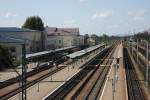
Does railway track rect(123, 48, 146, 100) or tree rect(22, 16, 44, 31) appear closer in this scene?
railway track rect(123, 48, 146, 100)

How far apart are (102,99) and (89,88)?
722 centimetres

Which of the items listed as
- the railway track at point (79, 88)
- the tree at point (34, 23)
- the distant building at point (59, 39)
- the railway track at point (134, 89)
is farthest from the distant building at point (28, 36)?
the railway track at point (134, 89)

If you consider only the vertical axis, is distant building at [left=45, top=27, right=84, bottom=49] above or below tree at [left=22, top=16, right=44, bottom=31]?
below

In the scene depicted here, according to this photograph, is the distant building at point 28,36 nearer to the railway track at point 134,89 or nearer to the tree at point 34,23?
the tree at point 34,23

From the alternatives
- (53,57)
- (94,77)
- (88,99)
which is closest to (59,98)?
(88,99)

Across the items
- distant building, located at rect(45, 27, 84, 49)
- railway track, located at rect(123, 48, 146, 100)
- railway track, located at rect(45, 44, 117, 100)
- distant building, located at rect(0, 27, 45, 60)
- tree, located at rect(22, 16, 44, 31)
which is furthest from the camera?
distant building, located at rect(45, 27, 84, 49)

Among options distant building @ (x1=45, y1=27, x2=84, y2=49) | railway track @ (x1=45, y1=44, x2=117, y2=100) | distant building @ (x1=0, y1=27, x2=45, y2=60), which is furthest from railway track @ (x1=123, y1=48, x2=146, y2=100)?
distant building @ (x1=45, y1=27, x2=84, y2=49)

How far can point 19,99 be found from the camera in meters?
27.5

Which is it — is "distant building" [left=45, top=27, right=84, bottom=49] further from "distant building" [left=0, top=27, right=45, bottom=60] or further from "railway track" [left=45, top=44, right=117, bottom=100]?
"railway track" [left=45, top=44, right=117, bottom=100]

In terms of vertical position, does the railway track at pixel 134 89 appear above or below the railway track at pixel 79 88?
below

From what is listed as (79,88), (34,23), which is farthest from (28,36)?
(79,88)

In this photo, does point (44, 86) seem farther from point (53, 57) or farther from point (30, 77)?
point (53, 57)

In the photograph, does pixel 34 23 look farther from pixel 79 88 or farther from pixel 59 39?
pixel 79 88

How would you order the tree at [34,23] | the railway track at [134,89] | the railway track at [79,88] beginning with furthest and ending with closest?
the tree at [34,23], the railway track at [134,89], the railway track at [79,88]
